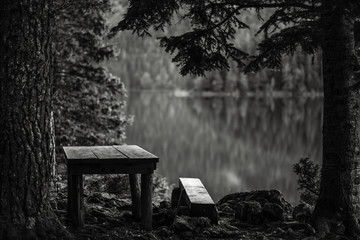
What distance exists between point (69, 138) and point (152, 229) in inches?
376

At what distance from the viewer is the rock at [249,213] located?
6711mm

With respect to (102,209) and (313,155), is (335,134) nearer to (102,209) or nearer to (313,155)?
(102,209)

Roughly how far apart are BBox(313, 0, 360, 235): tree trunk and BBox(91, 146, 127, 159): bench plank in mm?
2890

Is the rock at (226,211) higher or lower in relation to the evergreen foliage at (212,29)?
lower

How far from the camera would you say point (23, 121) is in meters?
4.43

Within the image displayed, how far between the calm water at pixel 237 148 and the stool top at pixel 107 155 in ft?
57.6

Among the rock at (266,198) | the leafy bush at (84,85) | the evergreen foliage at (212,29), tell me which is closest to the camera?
the evergreen foliage at (212,29)

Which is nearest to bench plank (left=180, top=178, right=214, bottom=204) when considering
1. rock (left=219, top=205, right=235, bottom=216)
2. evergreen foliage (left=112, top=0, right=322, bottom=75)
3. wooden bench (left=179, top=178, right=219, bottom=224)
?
wooden bench (left=179, top=178, right=219, bottom=224)

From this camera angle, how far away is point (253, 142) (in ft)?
149

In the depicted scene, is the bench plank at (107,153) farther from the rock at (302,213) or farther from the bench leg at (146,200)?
the rock at (302,213)

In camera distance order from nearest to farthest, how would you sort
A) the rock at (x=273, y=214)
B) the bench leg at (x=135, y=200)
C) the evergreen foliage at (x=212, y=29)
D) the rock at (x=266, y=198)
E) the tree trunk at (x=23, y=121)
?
the tree trunk at (x=23, y=121)
the bench leg at (x=135, y=200)
the rock at (x=273, y=214)
the evergreen foliage at (x=212, y=29)
the rock at (x=266, y=198)

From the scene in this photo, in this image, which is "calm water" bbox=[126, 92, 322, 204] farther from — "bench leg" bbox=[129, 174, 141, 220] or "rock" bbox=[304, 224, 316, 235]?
"rock" bbox=[304, 224, 316, 235]

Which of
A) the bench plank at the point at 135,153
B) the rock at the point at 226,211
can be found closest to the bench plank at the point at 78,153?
the bench plank at the point at 135,153

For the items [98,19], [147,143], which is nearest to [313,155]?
[147,143]
